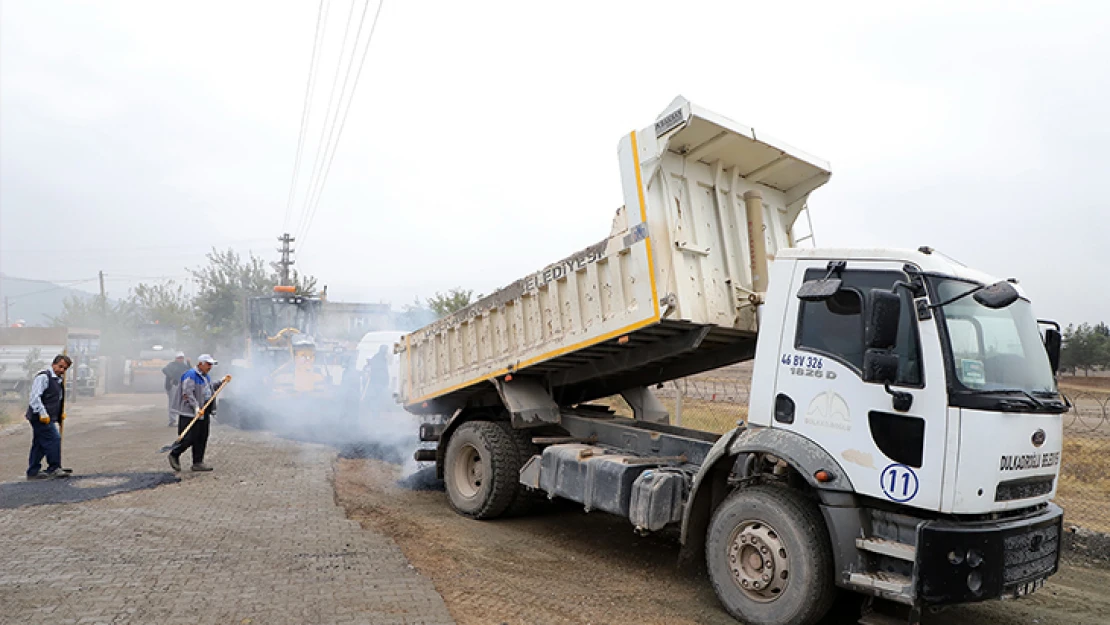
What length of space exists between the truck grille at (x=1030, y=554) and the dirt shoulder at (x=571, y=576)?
0.77 meters

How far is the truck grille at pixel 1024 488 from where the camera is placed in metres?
3.98

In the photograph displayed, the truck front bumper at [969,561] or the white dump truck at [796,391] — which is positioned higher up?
the white dump truck at [796,391]

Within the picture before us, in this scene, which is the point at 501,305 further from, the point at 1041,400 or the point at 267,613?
the point at 1041,400

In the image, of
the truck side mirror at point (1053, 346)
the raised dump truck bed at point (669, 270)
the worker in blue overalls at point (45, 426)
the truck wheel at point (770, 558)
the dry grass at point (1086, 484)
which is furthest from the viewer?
the worker in blue overalls at point (45, 426)

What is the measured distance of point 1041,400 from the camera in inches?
163

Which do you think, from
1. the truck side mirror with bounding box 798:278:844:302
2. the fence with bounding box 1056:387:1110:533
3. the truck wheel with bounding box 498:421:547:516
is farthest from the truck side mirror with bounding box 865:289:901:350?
the truck wheel with bounding box 498:421:547:516

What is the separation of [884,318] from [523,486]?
424 centimetres

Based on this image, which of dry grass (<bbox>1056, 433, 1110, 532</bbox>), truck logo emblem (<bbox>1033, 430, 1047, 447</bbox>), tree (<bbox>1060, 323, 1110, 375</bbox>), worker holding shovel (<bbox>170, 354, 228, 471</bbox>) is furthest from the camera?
tree (<bbox>1060, 323, 1110, 375</bbox>)

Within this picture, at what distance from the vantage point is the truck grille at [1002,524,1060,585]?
3.97 meters

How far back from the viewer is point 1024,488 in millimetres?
4121

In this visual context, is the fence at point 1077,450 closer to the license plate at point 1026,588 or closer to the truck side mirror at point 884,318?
the truck side mirror at point 884,318

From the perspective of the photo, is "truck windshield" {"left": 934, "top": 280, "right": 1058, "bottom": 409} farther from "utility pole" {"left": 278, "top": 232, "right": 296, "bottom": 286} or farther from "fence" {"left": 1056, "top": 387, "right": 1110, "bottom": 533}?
"utility pole" {"left": 278, "top": 232, "right": 296, "bottom": 286}

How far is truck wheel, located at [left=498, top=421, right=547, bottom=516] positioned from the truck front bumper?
4.00 metres

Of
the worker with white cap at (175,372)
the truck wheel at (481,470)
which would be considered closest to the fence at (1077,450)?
the truck wheel at (481,470)
